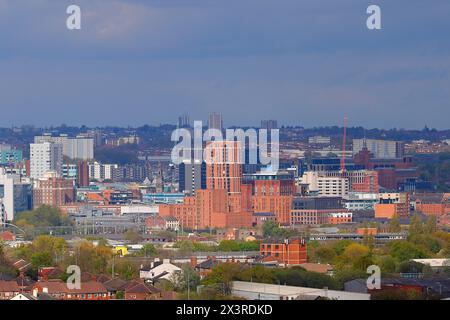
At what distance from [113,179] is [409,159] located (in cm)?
1522

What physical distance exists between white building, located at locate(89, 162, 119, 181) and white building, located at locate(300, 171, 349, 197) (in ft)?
45.6

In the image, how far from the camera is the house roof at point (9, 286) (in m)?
24.3

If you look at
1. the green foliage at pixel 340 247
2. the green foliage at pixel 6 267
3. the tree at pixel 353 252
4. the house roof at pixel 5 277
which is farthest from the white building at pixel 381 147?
the house roof at pixel 5 277

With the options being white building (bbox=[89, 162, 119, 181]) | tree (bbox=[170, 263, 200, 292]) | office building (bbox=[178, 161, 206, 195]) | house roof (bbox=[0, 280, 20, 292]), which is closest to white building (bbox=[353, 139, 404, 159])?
office building (bbox=[178, 161, 206, 195])

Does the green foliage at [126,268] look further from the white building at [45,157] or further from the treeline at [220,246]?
the white building at [45,157]

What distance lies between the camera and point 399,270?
30047 millimetres

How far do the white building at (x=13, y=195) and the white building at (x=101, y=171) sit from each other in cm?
1624

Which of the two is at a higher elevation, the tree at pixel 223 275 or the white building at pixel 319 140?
the white building at pixel 319 140

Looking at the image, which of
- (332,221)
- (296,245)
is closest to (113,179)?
(332,221)

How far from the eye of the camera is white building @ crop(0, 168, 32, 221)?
61.8 m

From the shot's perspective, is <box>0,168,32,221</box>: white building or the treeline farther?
<box>0,168,32,221</box>: white building

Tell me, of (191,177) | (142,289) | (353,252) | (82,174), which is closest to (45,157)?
(82,174)

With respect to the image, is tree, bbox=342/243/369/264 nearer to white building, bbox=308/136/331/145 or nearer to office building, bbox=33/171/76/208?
office building, bbox=33/171/76/208

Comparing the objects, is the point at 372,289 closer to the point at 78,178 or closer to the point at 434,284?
the point at 434,284
